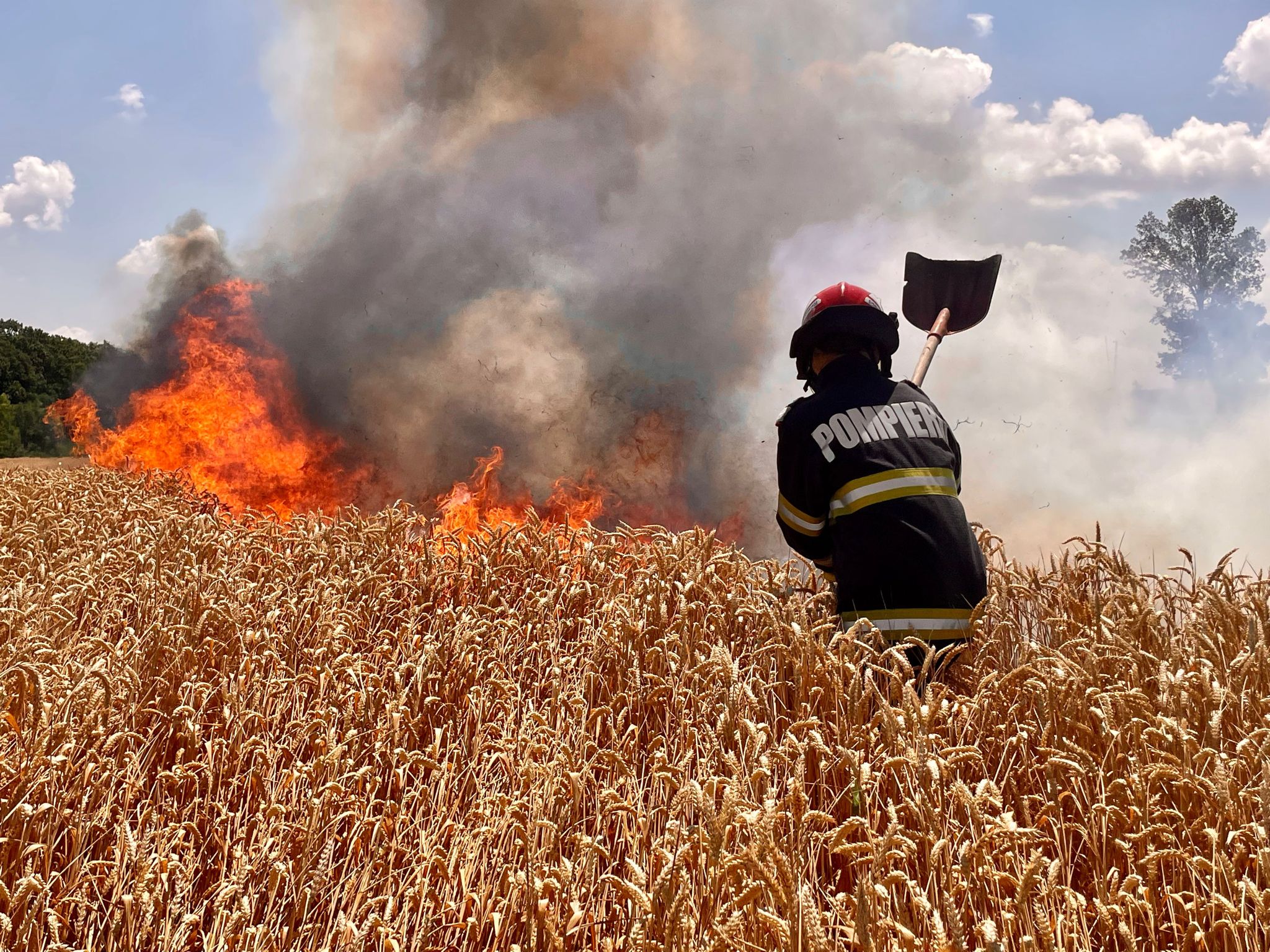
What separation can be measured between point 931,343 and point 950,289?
3.13 feet

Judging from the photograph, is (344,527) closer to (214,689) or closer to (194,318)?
(214,689)

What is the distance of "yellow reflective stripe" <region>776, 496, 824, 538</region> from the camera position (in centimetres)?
363

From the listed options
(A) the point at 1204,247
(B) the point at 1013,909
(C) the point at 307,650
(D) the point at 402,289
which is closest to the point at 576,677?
(C) the point at 307,650

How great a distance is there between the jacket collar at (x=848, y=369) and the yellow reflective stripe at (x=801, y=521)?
1.92 feet

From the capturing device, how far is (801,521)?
3.65 metres

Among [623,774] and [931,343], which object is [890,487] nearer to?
[623,774]

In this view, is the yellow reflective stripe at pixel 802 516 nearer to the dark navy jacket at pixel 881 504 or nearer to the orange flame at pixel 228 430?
the dark navy jacket at pixel 881 504

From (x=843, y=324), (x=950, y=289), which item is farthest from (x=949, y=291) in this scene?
(x=843, y=324)

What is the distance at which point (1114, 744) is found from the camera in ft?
7.79

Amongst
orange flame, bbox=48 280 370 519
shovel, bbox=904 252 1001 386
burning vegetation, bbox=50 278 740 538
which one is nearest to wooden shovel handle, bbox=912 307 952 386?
shovel, bbox=904 252 1001 386

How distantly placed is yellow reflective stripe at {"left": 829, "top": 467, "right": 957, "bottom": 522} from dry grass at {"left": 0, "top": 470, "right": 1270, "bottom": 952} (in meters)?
0.48

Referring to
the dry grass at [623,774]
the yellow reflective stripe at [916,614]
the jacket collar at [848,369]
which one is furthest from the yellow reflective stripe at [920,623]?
the jacket collar at [848,369]

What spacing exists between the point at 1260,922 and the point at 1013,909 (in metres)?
0.47

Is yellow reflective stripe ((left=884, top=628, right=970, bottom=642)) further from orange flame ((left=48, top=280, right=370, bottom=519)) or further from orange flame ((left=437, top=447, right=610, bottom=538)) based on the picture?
orange flame ((left=48, top=280, right=370, bottom=519))
